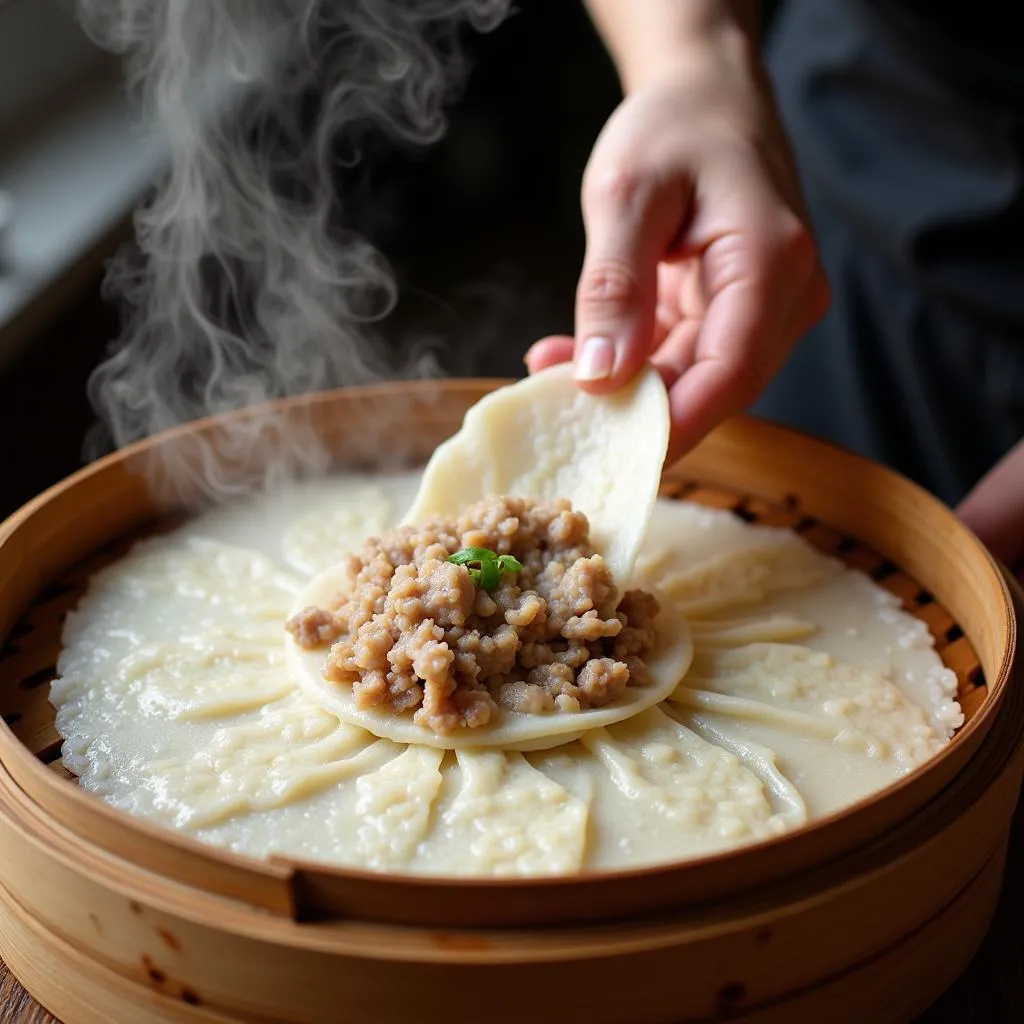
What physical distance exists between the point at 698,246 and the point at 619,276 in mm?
267

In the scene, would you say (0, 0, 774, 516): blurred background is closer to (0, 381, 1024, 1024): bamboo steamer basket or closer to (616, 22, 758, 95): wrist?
(616, 22, 758, 95): wrist

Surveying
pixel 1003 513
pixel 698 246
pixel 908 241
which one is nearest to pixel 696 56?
pixel 698 246

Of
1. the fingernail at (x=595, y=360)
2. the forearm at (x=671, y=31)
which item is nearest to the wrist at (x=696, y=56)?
the forearm at (x=671, y=31)

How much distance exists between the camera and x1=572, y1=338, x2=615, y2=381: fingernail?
2494 millimetres

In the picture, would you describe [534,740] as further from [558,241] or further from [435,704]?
[558,241]

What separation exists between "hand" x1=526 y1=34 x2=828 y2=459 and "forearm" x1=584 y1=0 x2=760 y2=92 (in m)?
0.12

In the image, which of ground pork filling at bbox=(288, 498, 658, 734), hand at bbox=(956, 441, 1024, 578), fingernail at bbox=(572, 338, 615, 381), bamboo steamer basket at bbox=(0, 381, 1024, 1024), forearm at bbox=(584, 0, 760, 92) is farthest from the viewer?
forearm at bbox=(584, 0, 760, 92)

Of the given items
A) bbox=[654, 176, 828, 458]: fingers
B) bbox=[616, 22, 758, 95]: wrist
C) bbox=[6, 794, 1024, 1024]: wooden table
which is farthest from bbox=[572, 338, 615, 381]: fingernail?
bbox=[6, 794, 1024, 1024]: wooden table

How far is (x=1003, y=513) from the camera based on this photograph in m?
2.81

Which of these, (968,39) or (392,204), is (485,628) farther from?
(392,204)

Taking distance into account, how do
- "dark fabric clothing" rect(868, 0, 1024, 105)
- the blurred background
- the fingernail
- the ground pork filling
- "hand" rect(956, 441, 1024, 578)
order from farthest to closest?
the blurred background < "dark fabric clothing" rect(868, 0, 1024, 105) < "hand" rect(956, 441, 1024, 578) < the fingernail < the ground pork filling

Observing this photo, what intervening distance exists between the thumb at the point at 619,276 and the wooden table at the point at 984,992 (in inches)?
48.1

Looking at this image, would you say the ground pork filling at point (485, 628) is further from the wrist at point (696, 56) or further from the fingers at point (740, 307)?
the wrist at point (696, 56)

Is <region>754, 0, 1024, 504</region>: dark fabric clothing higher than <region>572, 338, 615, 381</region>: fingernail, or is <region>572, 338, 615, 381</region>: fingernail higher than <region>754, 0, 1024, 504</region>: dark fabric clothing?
<region>572, 338, 615, 381</region>: fingernail
